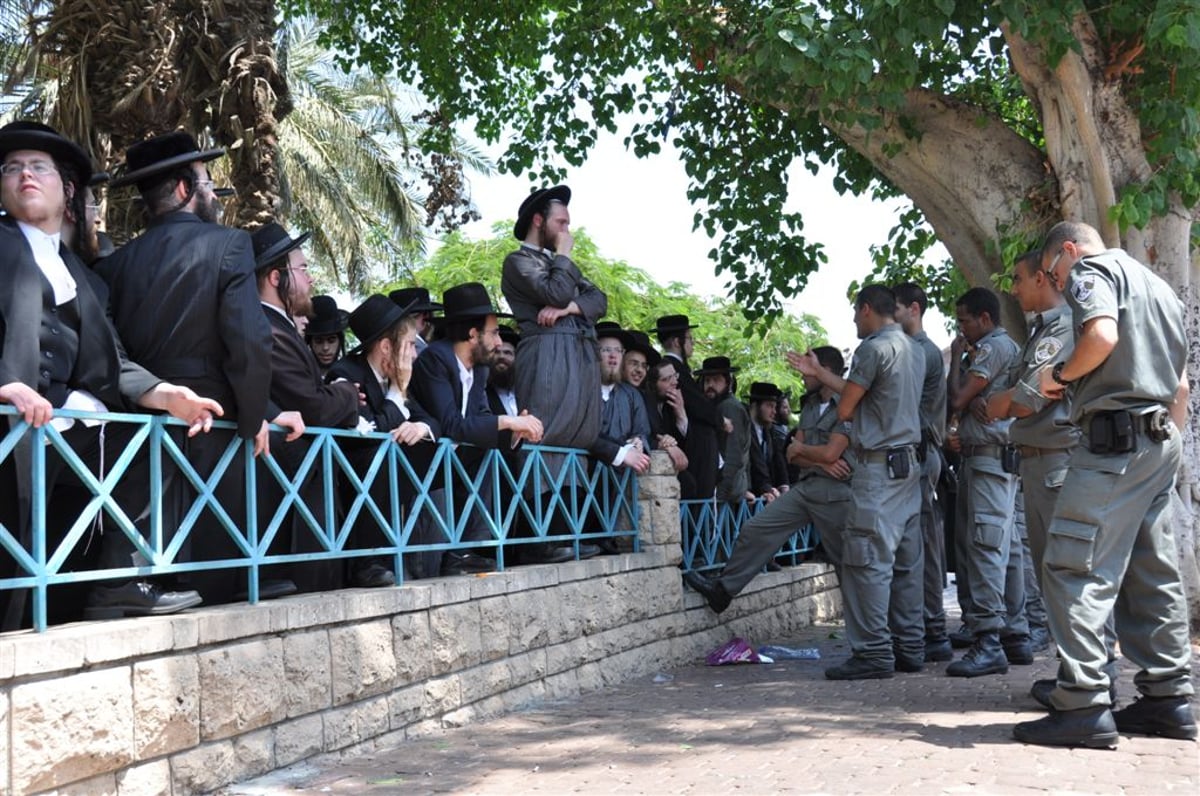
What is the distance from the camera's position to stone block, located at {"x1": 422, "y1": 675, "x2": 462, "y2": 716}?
6684 millimetres

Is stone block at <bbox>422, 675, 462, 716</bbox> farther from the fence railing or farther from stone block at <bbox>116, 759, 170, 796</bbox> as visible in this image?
the fence railing

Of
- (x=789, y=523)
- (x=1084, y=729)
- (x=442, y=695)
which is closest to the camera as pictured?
(x=1084, y=729)

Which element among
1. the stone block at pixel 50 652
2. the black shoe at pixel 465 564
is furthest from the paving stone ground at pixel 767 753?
the stone block at pixel 50 652

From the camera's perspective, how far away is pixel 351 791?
5262 millimetres

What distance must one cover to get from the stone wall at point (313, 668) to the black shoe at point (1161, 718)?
3.19 m

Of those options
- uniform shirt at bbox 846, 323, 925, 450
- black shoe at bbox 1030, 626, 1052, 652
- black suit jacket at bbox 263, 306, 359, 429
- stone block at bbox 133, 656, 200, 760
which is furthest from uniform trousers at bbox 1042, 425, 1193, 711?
black shoe at bbox 1030, 626, 1052, 652

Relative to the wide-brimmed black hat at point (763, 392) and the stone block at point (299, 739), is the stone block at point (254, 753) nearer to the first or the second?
the stone block at point (299, 739)

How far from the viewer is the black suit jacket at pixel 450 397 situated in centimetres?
750

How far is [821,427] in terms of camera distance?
9.50 metres

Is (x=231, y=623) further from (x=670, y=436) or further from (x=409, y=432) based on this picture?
(x=670, y=436)

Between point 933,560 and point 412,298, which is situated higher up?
point 412,298

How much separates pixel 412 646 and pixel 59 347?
7.83 feet

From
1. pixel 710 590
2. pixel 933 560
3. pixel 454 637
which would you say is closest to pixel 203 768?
pixel 454 637

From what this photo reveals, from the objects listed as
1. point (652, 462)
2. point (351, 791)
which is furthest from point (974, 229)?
point (351, 791)
